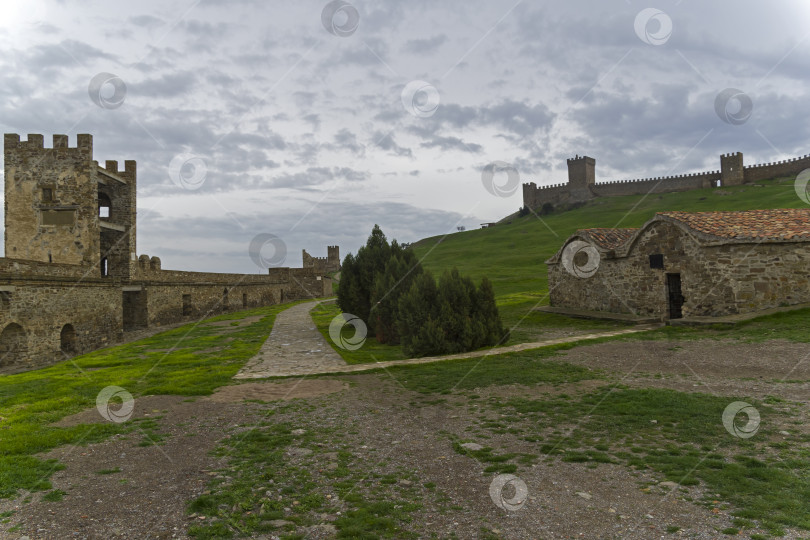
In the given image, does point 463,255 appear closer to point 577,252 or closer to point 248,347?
point 577,252

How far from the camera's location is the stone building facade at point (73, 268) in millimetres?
19469

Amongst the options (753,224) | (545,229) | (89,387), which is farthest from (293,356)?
(545,229)

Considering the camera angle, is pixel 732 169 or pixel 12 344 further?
pixel 732 169

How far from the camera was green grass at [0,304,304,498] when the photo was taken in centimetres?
684

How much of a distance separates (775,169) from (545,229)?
41856 mm

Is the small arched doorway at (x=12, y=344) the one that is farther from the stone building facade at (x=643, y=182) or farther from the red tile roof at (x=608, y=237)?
the stone building facade at (x=643, y=182)

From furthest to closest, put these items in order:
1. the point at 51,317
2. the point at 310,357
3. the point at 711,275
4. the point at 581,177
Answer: the point at 581,177, the point at 51,317, the point at 711,275, the point at 310,357

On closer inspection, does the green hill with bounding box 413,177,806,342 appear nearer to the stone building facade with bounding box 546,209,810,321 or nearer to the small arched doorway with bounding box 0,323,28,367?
the stone building facade with bounding box 546,209,810,321

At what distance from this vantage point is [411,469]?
20.6 ft

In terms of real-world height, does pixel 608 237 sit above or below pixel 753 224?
above

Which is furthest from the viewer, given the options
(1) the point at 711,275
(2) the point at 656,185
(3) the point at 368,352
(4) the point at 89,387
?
(2) the point at 656,185

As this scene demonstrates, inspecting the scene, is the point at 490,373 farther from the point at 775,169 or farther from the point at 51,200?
the point at 775,169

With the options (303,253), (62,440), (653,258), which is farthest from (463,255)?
(62,440)

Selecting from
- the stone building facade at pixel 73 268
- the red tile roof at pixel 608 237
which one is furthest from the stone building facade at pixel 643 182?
the stone building facade at pixel 73 268
